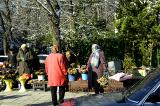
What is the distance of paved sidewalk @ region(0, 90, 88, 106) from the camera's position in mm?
14565

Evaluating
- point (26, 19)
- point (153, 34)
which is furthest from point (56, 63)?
point (26, 19)

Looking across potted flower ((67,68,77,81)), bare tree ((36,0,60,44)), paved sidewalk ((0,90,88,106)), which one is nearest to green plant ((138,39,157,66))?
bare tree ((36,0,60,44))

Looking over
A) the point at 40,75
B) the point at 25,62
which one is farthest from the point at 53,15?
the point at 40,75

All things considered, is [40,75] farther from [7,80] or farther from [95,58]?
[95,58]

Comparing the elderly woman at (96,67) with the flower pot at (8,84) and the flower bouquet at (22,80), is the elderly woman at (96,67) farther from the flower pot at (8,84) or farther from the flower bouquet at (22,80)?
the flower pot at (8,84)

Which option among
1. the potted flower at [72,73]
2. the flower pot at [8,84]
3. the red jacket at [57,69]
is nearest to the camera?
the red jacket at [57,69]

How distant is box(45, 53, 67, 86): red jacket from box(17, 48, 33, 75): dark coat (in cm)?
630

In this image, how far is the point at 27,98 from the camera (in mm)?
15750

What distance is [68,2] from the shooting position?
85.8 ft

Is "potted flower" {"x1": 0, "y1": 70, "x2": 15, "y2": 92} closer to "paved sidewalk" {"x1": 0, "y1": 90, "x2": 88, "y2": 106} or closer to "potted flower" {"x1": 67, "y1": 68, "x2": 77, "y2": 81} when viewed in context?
"paved sidewalk" {"x1": 0, "y1": 90, "x2": 88, "y2": 106}

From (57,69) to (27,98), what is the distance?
394 cm

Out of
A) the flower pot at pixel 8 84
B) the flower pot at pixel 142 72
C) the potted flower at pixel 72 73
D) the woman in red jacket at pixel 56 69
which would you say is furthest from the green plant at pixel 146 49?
the woman in red jacket at pixel 56 69

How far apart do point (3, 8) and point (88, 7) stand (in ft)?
37.3

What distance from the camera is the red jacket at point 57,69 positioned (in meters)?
12.1
